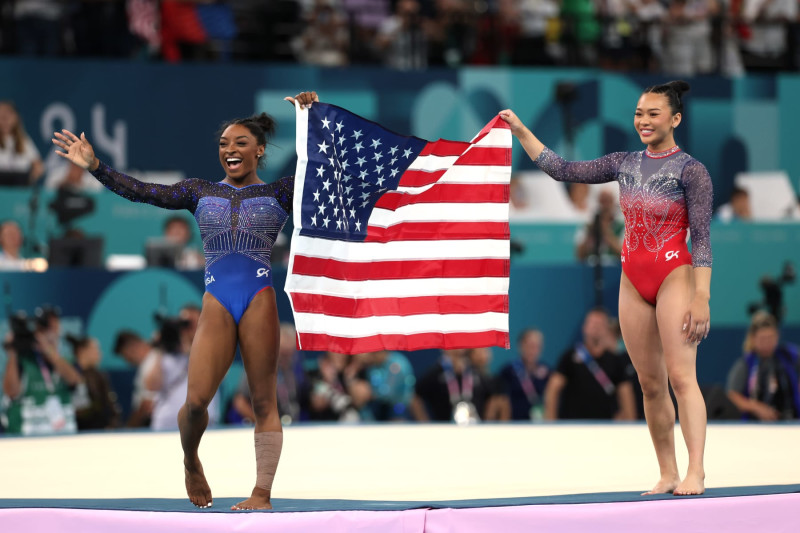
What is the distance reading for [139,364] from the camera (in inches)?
358

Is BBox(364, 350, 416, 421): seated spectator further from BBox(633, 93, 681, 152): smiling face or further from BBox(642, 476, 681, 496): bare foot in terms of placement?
BBox(633, 93, 681, 152): smiling face

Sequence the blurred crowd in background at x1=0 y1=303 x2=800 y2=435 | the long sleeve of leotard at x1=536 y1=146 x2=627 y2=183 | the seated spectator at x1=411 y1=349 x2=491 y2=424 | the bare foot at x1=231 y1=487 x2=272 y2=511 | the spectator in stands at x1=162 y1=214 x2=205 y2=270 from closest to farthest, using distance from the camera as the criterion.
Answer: the bare foot at x1=231 y1=487 x2=272 y2=511 < the long sleeve of leotard at x1=536 y1=146 x2=627 y2=183 < the blurred crowd in background at x1=0 y1=303 x2=800 y2=435 < the seated spectator at x1=411 y1=349 x2=491 y2=424 < the spectator in stands at x1=162 y1=214 x2=205 y2=270

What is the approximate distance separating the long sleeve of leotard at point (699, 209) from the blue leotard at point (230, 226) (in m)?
1.72

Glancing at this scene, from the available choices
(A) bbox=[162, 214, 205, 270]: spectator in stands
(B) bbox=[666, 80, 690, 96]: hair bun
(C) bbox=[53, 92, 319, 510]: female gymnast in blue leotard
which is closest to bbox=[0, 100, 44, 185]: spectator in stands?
(A) bbox=[162, 214, 205, 270]: spectator in stands

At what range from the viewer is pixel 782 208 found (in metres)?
11.1

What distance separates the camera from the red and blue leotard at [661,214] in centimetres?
439

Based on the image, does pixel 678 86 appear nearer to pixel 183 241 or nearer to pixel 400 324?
pixel 400 324

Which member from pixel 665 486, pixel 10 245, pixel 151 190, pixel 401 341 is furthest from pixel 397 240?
pixel 10 245

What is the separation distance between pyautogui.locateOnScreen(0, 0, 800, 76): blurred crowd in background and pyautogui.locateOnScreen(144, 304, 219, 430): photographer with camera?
138 inches

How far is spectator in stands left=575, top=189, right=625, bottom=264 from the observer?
32.4ft

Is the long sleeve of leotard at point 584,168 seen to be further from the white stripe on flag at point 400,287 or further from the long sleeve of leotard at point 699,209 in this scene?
the white stripe on flag at point 400,287

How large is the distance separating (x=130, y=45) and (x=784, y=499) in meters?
8.62

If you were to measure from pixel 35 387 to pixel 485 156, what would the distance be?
15.9 ft

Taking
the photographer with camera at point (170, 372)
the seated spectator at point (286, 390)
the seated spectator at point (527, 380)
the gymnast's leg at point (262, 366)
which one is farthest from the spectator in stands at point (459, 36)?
the gymnast's leg at point (262, 366)
